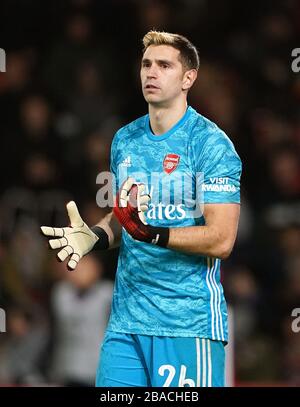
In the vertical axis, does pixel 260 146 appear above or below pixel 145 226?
above

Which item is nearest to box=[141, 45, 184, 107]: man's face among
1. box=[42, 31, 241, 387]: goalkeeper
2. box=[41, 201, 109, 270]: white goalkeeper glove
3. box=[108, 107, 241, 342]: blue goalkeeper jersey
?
box=[42, 31, 241, 387]: goalkeeper

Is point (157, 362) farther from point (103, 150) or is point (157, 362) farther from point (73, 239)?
point (103, 150)

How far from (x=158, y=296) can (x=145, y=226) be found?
0.42 meters

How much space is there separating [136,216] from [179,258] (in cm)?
38

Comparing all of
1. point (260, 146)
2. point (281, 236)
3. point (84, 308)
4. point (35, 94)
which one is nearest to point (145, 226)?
point (84, 308)

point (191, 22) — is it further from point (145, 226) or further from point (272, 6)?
point (145, 226)

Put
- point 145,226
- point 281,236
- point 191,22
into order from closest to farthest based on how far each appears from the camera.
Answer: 1. point 145,226
2. point 281,236
3. point 191,22

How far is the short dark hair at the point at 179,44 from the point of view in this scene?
5707mm

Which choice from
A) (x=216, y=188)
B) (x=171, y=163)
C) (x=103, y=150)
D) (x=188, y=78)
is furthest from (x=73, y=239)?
(x=103, y=150)

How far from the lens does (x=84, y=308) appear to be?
8711 mm

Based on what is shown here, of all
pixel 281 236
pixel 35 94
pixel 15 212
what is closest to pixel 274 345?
pixel 281 236
